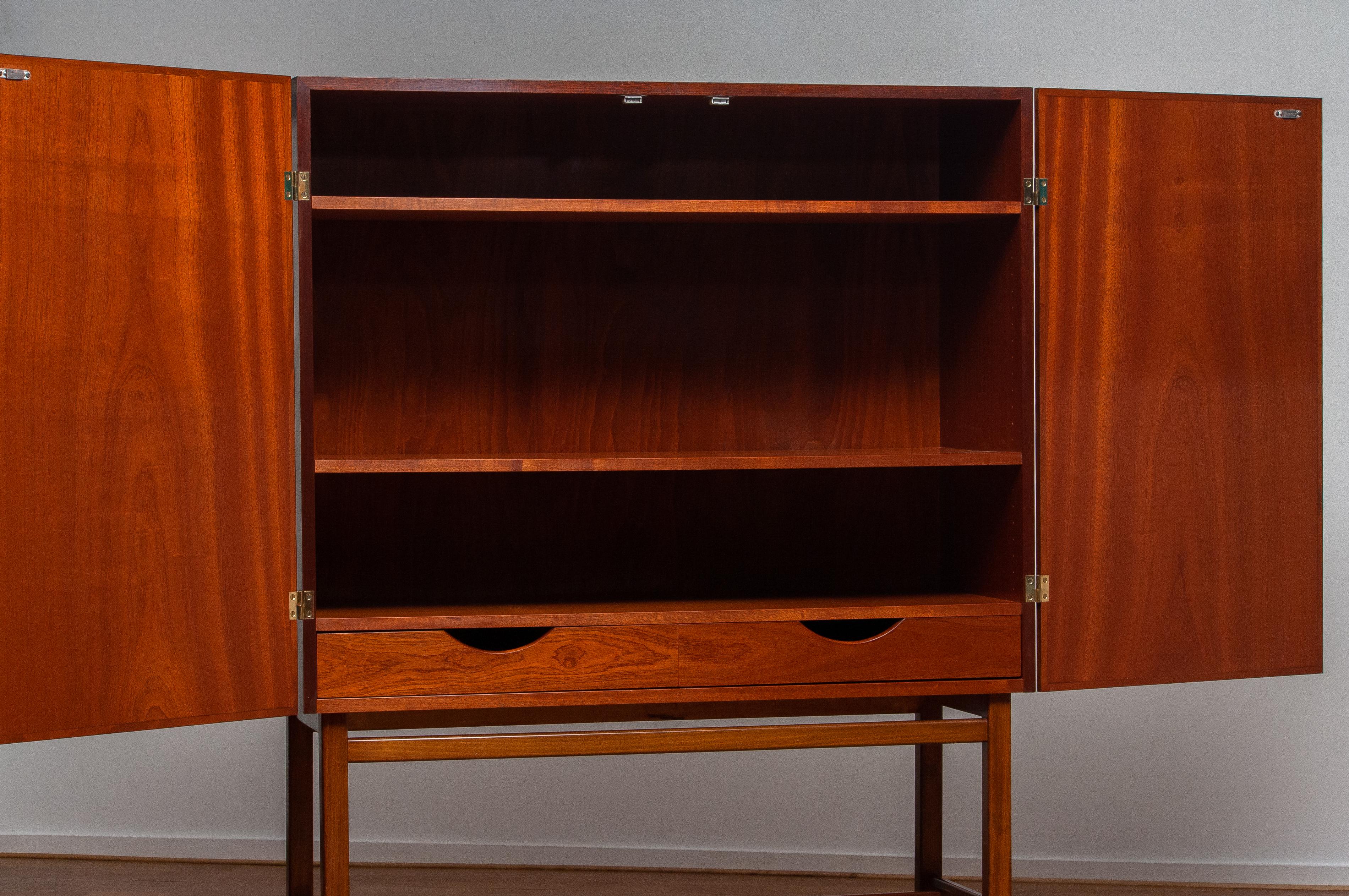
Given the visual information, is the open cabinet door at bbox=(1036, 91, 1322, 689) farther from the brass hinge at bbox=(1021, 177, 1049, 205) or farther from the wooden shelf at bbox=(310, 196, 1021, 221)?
the wooden shelf at bbox=(310, 196, 1021, 221)

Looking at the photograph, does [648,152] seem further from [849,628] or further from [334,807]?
[334,807]

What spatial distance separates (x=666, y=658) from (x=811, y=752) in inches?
60.5

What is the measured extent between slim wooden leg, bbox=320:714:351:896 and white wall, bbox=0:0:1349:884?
1.44m

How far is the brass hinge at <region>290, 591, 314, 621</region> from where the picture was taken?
2.06 m

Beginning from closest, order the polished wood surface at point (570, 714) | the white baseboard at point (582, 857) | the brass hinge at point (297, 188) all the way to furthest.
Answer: the brass hinge at point (297, 188)
the polished wood surface at point (570, 714)
the white baseboard at point (582, 857)

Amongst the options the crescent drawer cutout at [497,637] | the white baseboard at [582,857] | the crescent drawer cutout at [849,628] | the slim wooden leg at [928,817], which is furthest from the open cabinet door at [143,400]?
the white baseboard at [582,857]

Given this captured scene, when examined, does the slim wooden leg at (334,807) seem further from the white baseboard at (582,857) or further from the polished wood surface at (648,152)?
the white baseboard at (582,857)

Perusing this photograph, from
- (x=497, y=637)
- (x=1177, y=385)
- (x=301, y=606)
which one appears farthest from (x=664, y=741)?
(x=1177, y=385)

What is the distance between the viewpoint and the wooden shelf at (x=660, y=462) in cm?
211

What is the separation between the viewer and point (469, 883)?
3395 millimetres

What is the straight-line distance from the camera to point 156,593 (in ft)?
6.47

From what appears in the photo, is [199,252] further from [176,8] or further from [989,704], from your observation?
[176,8]

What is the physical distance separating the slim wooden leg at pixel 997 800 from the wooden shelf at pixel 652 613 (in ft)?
0.65

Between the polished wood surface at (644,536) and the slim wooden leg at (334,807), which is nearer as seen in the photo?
the slim wooden leg at (334,807)
